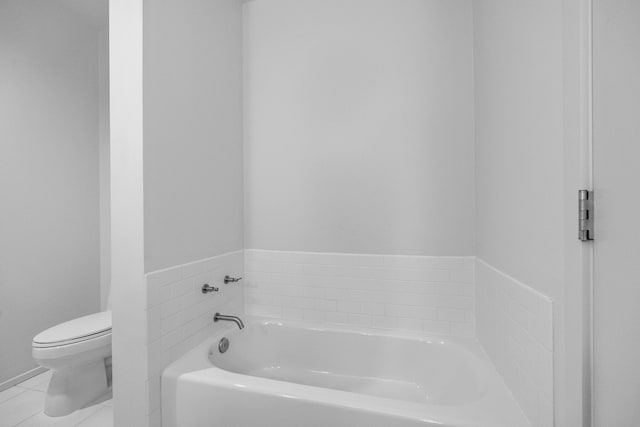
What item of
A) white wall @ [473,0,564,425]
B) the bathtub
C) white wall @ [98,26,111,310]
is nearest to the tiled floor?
white wall @ [98,26,111,310]

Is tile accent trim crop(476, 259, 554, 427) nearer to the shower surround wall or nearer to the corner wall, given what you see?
the shower surround wall

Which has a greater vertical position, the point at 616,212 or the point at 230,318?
the point at 616,212

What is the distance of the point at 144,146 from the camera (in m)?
1.19

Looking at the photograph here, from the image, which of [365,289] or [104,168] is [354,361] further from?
[104,168]

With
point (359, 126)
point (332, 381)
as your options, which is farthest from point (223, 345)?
point (359, 126)

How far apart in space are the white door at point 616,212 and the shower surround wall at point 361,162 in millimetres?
936

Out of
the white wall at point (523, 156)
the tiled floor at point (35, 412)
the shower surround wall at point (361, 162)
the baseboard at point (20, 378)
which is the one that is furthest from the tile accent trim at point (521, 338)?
the baseboard at point (20, 378)

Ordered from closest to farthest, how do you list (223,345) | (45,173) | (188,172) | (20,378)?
1. (188,172)
2. (223,345)
3. (20,378)
4. (45,173)

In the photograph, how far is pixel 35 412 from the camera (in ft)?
5.50

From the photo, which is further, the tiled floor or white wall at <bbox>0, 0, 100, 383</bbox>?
white wall at <bbox>0, 0, 100, 383</bbox>

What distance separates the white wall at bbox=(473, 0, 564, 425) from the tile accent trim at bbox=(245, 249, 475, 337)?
0.19m

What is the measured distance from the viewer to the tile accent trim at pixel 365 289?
1.60m

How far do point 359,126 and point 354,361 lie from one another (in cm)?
140

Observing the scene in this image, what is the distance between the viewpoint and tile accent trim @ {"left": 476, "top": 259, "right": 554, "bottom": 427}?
32.1 inches
